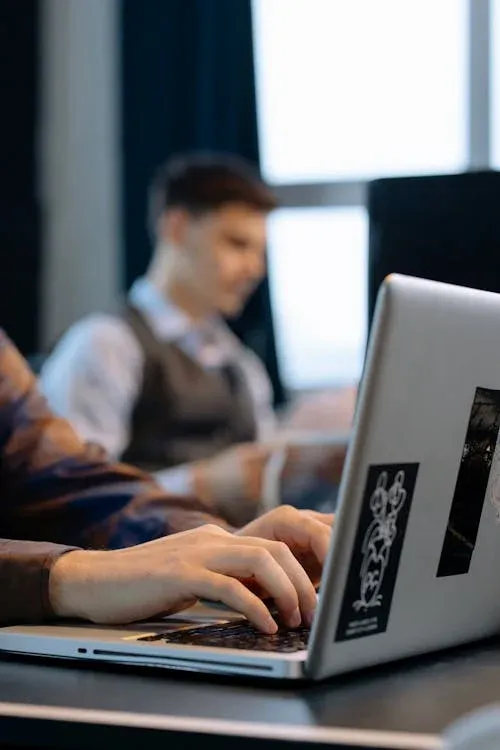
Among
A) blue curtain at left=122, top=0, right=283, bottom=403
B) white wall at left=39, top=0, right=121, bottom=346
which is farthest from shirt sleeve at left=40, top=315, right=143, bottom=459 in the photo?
white wall at left=39, top=0, right=121, bottom=346

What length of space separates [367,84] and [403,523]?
115 inches

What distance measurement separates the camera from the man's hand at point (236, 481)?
1760 millimetres

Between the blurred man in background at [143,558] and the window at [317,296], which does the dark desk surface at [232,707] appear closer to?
the blurred man in background at [143,558]

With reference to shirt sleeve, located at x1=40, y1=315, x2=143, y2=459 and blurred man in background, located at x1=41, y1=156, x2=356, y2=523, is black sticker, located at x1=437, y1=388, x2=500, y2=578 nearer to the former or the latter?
blurred man in background, located at x1=41, y1=156, x2=356, y2=523

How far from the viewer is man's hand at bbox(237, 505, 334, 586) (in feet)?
2.82

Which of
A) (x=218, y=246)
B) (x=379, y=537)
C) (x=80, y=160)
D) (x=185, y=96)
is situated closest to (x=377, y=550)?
(x=379, y=537)

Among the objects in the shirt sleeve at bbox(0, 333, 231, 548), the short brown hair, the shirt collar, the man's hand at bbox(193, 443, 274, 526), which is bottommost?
the man's hand at bbox(193, 443, 274, 526)

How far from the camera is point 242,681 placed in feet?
2.21

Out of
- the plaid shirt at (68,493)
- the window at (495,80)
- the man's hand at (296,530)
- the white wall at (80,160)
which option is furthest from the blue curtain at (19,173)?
the man's hand at (296,530)

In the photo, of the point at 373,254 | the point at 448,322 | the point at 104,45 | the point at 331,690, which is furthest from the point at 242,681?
the point at 104,45

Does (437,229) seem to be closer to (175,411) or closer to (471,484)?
(471,484)

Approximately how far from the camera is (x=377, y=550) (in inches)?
25.5

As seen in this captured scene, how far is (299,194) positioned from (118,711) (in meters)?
3.06

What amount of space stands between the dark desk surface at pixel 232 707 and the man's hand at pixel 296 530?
0.49 feet
